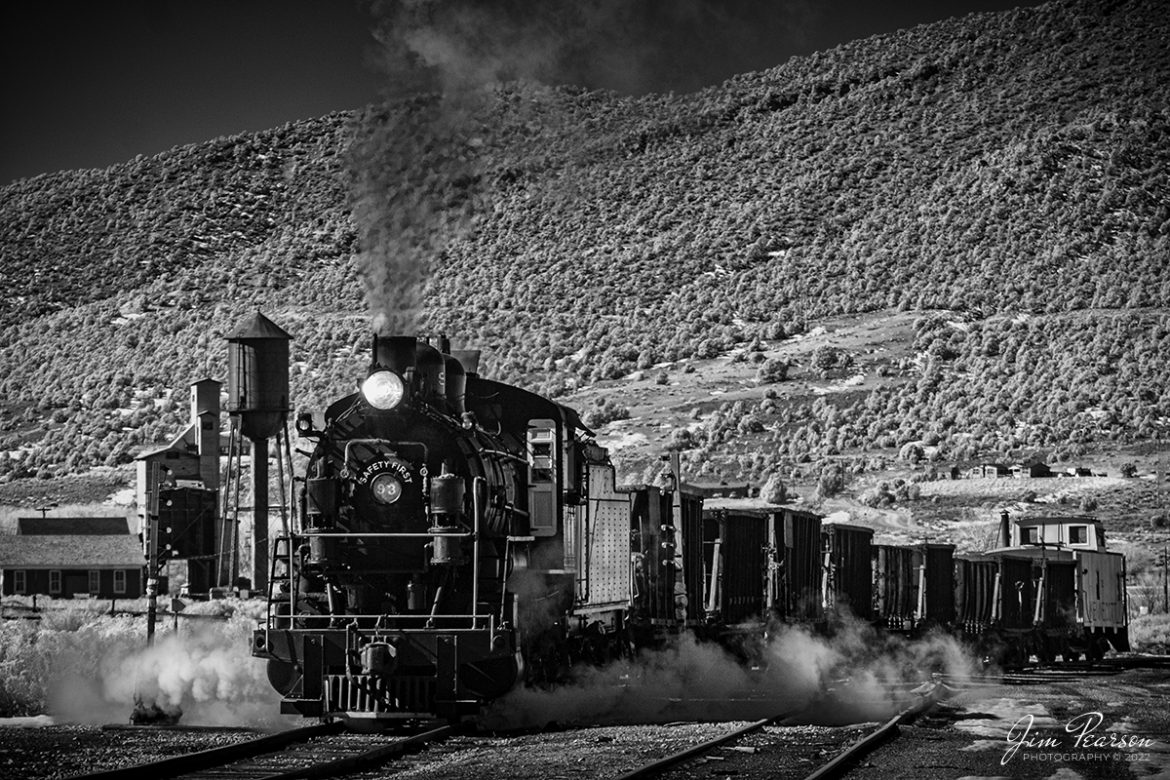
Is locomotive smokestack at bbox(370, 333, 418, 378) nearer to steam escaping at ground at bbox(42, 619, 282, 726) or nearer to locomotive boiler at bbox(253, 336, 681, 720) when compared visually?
locomotive boiler at bbox(253, 336, 681, 720)

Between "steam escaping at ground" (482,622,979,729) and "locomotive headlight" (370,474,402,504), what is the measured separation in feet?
10.7

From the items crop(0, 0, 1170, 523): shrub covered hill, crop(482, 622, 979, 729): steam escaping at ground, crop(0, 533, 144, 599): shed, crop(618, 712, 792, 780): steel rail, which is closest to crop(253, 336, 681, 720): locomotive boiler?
crop(482, 622, 979, 729): steam escaping at ground

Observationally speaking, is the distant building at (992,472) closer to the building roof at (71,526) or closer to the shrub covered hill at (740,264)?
the shrub covered hill at (740,264)

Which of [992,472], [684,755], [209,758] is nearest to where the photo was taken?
[209,758]

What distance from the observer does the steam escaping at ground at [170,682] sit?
21.5 meters

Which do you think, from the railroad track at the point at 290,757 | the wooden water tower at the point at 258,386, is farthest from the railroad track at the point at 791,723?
the wooden water tower at the point at 258,386

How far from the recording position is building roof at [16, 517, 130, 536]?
68.7 m

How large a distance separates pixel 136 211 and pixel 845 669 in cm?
10602

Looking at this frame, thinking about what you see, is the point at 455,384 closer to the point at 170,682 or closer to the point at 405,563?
the point at 405,563

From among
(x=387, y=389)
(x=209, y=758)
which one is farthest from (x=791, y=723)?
(x=209, y=758)

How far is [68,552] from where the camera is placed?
223ft

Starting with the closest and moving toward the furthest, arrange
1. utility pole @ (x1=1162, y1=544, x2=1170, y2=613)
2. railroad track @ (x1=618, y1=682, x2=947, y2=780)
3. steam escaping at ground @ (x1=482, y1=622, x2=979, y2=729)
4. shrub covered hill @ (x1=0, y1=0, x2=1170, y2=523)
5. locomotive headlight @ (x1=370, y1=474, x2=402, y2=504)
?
railroad track @ (x1=618, y1=682, x2=947, y2=780), locomotive headlight @ (x1=370, y1=474, x2=402, y2=504), steam escaping at ground @ (x1=482, y1=622, x2=979, y2=729), utility pole @ (x1=1162, y1=544, x2=1170, y2=613), shrub covered hill @ (x1=0, y1=0, x2=1170, y2=523)

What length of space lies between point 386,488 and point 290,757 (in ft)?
10.5

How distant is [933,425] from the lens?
251 feet
